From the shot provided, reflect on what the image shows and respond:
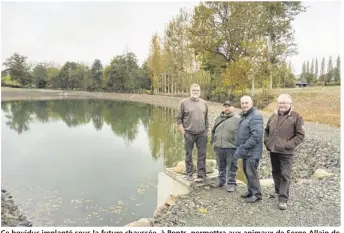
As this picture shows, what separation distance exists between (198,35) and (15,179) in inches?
683

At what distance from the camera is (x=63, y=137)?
47.3 feet

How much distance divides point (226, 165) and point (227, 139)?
0.50m

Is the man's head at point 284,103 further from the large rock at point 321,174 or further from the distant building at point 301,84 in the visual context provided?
the distant building at point 301,84

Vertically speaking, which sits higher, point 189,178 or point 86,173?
point 189,178

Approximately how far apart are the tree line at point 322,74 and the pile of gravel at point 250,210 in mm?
22806

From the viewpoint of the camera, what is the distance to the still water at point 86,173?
5875mm

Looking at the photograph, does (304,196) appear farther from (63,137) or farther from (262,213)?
(63,137)

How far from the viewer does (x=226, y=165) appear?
4887 millimetres

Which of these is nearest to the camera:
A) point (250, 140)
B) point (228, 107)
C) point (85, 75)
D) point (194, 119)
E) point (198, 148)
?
point (250, 140)

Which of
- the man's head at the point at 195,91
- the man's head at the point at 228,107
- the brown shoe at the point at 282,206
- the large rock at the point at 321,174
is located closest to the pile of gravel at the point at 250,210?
the brown shoe at the point at 282,206

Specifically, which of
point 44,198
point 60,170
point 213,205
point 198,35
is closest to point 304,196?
point 213,205

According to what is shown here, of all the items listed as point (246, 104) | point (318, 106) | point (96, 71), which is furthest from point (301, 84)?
point (246, 104)

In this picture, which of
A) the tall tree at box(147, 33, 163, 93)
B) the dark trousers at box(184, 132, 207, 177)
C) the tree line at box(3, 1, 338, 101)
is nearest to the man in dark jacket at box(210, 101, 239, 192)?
the dark trousers at box(184, 132, 207, 177)

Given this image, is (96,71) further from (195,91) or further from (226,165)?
(226,165)
